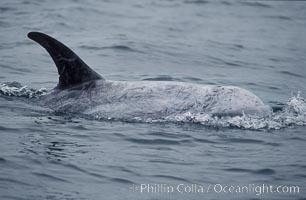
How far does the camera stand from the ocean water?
8.68 metres

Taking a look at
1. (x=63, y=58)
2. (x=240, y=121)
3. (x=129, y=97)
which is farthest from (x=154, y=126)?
(x=63, y=58)

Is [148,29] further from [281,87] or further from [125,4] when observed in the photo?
[281,87]

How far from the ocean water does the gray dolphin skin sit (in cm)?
22

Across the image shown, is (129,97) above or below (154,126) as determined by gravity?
above

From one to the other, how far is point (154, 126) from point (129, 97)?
2.80 feet

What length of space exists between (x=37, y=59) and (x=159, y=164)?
913cm

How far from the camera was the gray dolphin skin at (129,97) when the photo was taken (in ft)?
38.3

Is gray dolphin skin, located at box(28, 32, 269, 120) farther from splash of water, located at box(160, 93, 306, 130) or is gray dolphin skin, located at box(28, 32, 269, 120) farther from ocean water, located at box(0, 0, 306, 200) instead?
ocean water, located at box(0, 0, 306, 200)

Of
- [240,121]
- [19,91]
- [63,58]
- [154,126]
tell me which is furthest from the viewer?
[19,91]

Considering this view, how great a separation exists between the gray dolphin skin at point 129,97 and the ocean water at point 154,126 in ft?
0.73

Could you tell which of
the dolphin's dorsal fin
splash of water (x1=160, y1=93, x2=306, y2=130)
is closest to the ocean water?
splash of water (x1=160, y1=93, x2=306, y2=130)

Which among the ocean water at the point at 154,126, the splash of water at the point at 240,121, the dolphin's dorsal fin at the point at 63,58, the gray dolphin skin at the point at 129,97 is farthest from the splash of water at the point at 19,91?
the splash of water at the point at 240,121

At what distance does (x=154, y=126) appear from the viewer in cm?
1130

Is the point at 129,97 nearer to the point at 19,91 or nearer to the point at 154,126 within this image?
the point at 154,126
